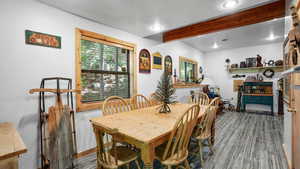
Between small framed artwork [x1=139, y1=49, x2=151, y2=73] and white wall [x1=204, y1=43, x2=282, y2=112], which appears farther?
white wall [x1=204, y1=43, x2=282, y2=112]

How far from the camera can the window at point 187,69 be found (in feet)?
16.3

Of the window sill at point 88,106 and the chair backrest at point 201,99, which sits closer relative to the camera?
the window sill at point 88,106

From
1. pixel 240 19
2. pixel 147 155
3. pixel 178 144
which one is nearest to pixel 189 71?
pixel 240 19

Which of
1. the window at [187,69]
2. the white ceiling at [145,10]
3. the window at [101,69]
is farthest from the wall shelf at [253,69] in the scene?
the window at [101,69]

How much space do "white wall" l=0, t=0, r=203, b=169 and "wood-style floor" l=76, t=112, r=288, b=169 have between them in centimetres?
99

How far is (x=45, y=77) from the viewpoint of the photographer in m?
1.99

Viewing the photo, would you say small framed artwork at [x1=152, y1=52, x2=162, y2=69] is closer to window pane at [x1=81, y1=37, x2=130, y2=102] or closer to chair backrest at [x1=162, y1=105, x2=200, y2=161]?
window pane at [x1=81, y1=37, x2=130, y2=102]

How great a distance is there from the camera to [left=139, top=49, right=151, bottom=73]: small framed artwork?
11.3 feet

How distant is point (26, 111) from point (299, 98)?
11.1 ft

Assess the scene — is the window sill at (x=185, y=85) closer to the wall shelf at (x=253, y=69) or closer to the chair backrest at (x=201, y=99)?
the chair backrest at (x=201, y=99)

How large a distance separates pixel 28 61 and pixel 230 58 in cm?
676

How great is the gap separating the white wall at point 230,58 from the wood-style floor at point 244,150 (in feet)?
8.32

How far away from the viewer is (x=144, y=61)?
352 centimetres

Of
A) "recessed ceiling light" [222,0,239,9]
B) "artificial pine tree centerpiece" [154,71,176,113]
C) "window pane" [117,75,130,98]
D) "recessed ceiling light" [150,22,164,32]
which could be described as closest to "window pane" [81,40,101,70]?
"window pane" [117,75,130,98]
